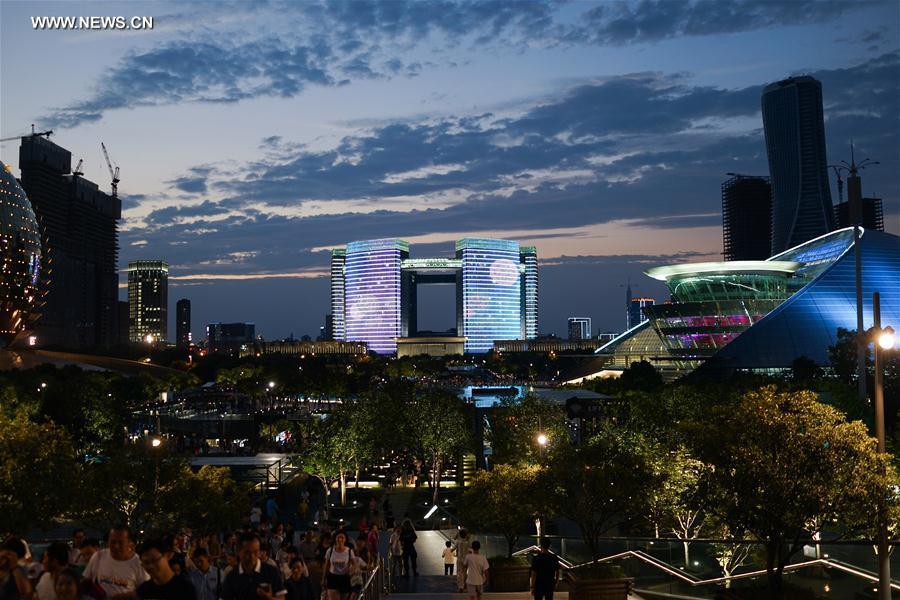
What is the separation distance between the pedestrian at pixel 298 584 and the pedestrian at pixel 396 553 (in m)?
10.2

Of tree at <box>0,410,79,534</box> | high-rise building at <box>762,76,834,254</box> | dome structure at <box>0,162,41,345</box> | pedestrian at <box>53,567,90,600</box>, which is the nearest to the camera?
pedestrian at <box>53,567,90,600</box>

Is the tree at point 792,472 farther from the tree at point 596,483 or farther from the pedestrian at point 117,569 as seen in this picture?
the pedestrian at point 117,569

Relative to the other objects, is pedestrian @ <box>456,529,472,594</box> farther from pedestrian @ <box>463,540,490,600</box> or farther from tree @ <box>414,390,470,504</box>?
tree @ <box>414,390,470,504</box>

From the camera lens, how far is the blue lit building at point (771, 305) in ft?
304

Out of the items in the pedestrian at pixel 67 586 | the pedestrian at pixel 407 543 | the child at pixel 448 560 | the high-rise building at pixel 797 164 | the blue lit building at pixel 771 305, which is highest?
the high-rise building at pixel 797 164

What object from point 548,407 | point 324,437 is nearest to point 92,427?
point 324,437

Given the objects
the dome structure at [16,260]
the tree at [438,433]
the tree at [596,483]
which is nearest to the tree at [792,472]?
the tree at [596,483]

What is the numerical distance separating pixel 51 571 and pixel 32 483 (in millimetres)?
15176

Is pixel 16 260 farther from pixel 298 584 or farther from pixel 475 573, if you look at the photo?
pixel 298 584

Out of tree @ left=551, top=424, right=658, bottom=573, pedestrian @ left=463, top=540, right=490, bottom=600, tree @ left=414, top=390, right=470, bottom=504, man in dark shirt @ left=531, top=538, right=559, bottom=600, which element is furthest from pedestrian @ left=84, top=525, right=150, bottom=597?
tree @ left=414, top=390, right=470, bottom=504

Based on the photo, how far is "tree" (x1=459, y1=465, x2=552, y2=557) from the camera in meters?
22.2

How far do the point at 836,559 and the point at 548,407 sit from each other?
1260 inches

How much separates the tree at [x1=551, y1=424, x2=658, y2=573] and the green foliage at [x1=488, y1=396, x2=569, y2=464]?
12873 mm

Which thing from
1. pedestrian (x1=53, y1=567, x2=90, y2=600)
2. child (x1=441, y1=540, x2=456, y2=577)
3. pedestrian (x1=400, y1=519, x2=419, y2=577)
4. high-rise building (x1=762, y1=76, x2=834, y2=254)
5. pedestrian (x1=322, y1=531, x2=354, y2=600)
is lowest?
child (x1=441, y1=540, x2=456, y2=577)
